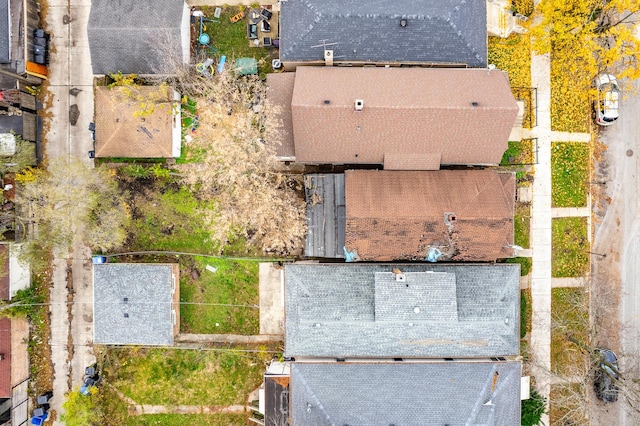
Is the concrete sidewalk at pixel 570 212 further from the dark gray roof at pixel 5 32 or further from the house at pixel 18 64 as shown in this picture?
the dark gray roof at pixel 5 32

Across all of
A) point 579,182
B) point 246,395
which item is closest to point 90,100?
point 246,395

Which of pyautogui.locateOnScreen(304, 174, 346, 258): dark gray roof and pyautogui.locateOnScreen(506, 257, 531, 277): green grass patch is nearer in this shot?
pyautogui.locateOnScreen(304, 174, 346, 258): dark gray roof

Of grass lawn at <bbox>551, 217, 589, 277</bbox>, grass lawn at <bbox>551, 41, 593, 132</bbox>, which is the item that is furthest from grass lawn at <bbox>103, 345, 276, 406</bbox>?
grass lawn at <bbox>551, 41, 593, 132</bbox>

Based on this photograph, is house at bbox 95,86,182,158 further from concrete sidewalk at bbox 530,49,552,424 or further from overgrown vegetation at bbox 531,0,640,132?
concrete sidewalk at bbox 530,49,552,424

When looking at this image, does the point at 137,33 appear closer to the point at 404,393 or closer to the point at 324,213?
the point at 324,213

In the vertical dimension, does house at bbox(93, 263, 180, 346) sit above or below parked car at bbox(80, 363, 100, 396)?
above

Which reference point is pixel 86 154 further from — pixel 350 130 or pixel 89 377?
pixel 350 130

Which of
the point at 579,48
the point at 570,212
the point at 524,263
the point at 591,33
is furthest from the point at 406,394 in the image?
the point at 591,33

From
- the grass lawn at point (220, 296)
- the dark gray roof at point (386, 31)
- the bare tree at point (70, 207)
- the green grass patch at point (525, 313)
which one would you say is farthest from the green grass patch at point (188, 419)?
the dark gray roof at point (386, 31)
